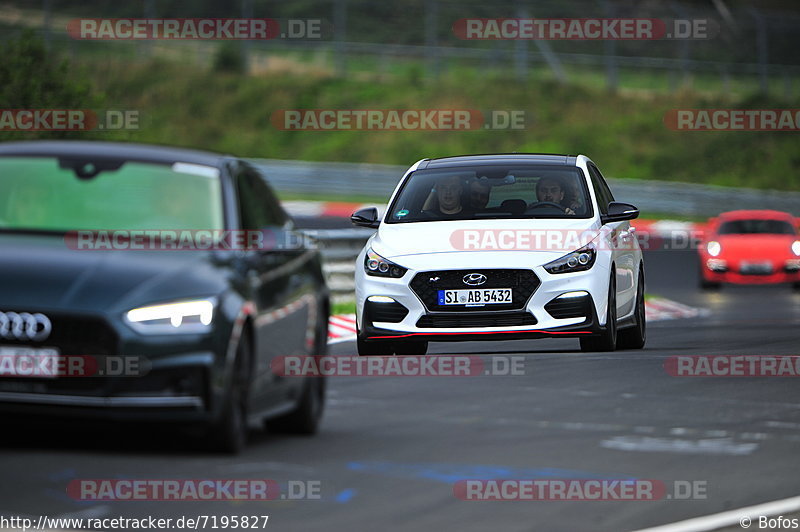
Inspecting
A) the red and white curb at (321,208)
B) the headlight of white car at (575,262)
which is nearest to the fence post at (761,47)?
the red and white curb at (321,208)

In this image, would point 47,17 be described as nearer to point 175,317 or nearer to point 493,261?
point 493,261

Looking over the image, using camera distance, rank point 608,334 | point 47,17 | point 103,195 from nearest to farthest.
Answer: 1. point 103,195
2. point 608,334
3. point 47,17

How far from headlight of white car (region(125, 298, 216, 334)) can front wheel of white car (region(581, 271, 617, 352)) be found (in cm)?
645

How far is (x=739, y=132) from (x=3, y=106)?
36.2m

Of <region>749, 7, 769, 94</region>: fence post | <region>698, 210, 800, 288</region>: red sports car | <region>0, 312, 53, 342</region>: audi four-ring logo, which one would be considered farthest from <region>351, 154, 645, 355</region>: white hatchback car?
<region>749, 7, 769, 94</region>: fence post

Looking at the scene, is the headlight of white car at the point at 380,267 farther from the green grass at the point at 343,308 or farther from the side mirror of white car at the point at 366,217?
the green grass at the point at 343,308

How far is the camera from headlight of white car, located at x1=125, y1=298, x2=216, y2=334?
26.2 ft

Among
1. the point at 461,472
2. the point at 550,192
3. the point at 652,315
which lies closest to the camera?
the point at 461,472

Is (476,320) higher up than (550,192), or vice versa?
(550,192)

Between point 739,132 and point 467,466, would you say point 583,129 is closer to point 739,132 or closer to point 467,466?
point 739,132

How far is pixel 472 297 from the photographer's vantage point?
13680 millimetres

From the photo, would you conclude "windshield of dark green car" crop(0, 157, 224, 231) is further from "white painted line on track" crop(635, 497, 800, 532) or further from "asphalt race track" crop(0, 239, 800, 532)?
"white painted line on track" crop(635, 497, 800, 532)

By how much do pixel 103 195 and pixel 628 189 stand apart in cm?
3931

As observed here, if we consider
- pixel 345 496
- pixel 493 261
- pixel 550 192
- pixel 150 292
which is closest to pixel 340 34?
pixel 550 192
